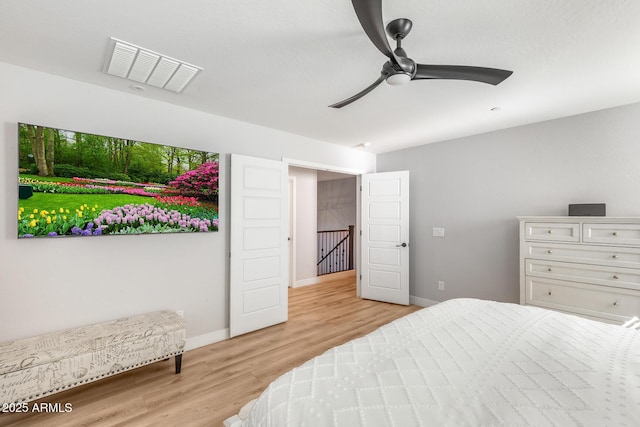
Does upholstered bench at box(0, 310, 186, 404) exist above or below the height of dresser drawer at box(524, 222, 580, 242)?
below

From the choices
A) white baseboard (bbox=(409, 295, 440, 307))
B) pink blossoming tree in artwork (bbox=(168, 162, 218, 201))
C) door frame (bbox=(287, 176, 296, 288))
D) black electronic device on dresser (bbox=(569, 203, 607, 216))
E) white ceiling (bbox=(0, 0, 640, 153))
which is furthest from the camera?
door frame (bbox=(287, 176, 296, 288))

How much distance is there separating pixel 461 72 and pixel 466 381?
1669mm

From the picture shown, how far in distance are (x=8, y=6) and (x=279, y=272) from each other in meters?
3.11

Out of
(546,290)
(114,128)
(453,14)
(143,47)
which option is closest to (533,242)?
(546,290)

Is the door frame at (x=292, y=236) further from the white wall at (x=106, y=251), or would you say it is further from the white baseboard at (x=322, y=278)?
the white wall at (x=106, y=251)

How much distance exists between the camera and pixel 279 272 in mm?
3727

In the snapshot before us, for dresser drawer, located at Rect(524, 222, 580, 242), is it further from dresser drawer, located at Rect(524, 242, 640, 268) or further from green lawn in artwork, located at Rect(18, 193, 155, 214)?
green lawn in artwork, located at Rect(18, 193, 155, 214)

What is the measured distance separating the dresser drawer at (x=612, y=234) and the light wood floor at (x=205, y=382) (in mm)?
2338

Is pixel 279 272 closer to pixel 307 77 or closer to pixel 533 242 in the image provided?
pixel 307 77

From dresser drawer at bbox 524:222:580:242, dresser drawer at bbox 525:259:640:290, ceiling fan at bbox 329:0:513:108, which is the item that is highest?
ceiling fan at bbox 329:0:513:108

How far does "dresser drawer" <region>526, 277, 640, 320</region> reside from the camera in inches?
98.2

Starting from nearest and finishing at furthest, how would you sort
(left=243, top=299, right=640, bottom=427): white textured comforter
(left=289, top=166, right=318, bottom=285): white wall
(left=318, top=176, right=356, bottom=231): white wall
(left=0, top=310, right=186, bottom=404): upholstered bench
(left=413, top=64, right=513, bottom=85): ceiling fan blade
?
(left=243, top=299, right=640, bottom=427): white textured comforter, (left=413, top=64, right=513, bottom=85): ceiling fan blade, (left=0, top=310, right=186, bottom=404): upholstered bench, (left=289, top=166, right=318, bottom=285): white wall, (left=318, top=176, right=356, bottom=231): white wall

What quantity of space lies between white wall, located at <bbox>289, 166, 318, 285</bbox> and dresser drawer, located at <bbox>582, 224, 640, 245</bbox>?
415 cm

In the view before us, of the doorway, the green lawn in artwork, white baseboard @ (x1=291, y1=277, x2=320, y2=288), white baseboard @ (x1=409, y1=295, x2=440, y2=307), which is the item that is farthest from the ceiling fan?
white baseboard @ (x1=291, y1=277, x2=320, y2=288)
